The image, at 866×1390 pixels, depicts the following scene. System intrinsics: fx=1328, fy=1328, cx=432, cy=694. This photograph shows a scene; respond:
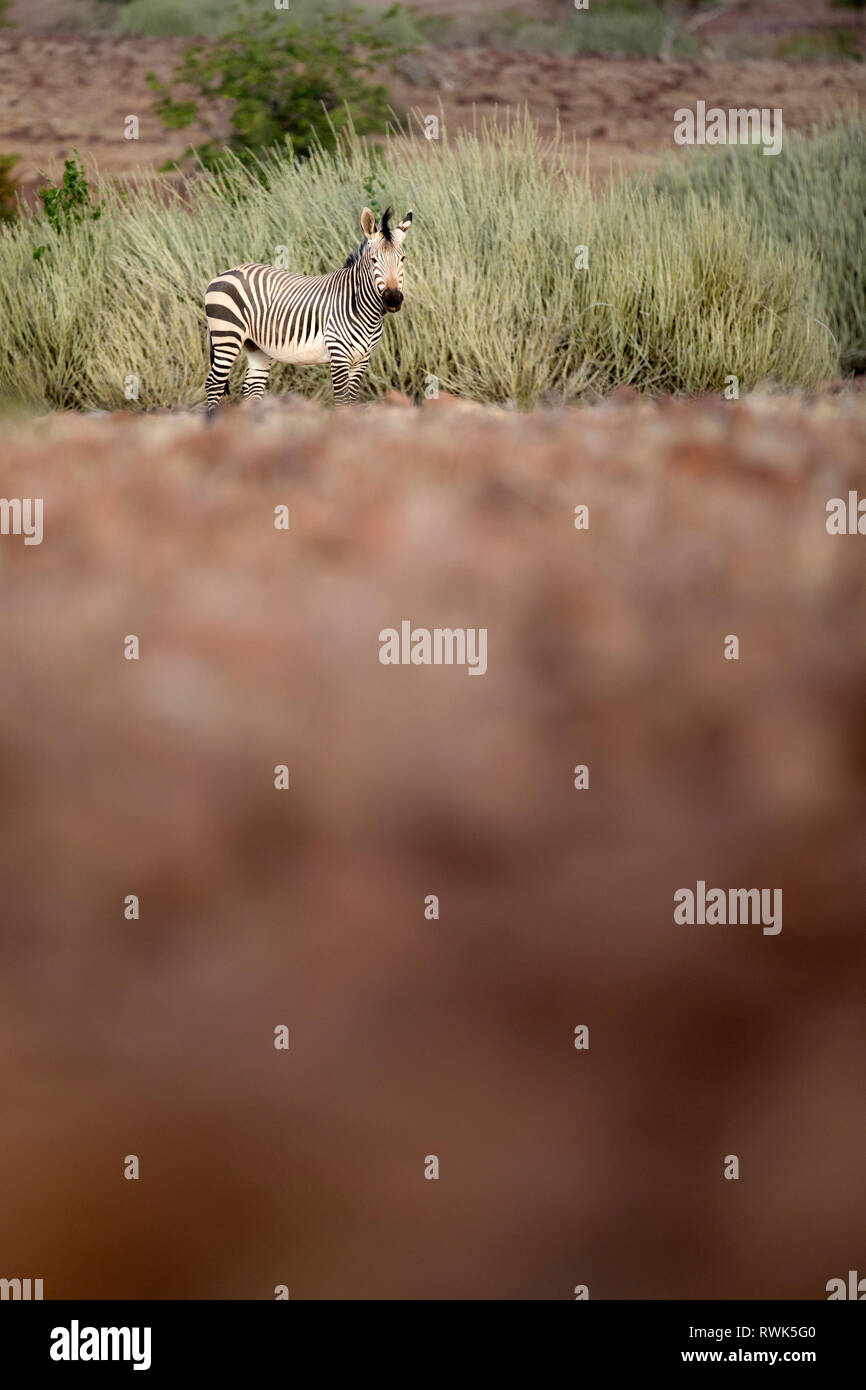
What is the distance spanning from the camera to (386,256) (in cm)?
475

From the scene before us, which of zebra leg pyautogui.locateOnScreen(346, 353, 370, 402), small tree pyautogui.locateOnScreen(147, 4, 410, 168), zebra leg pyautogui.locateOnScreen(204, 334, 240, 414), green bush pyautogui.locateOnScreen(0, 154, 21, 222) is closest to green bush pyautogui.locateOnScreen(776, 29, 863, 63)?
small tree pyautogui.locateOnScreen(147, 4, 410, 168)

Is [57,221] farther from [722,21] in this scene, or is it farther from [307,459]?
[722,21]

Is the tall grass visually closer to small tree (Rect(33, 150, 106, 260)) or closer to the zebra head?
small tree (Rect(33, 150, 106, 260))

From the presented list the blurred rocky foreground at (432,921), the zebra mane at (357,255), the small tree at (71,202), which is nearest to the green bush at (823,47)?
the small tree at (71,202)

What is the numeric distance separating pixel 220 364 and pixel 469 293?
130 centimetres

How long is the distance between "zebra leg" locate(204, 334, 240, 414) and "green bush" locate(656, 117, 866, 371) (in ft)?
9.52

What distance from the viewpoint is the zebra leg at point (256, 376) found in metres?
5.28

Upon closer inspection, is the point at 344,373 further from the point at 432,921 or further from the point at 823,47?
the point at 823,47

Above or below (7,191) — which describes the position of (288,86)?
above

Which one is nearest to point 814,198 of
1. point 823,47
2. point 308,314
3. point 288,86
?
point 308,314

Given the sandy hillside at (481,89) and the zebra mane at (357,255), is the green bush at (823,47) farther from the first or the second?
the zebra mane at (357,255)

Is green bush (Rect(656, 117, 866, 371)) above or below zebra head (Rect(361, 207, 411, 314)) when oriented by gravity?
above

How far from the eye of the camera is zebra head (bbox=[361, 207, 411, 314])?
184 inches

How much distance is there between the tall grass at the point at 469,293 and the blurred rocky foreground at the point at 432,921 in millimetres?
3778
